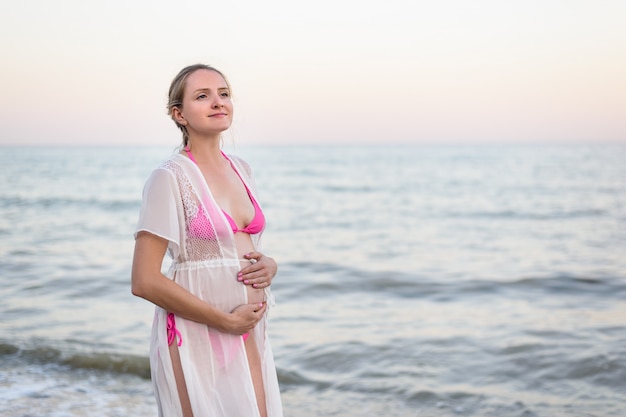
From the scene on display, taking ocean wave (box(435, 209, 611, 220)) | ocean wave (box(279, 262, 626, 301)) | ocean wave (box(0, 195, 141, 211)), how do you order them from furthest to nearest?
ocean wave (box(0, 195, 141, 211)) → ocean wave (box(435, 209, 611, 220)) → ocean wave (box(279, 262, 626, 301))

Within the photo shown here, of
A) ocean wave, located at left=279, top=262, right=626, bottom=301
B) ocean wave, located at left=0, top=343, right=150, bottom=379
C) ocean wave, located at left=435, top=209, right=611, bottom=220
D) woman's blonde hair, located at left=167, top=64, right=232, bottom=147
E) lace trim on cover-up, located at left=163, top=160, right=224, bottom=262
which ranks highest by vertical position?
woman's blonde hair, located at left=167, top=64, right=232, bottom=147

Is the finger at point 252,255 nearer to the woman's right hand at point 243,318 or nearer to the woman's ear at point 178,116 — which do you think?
the woman's right hand at point 243,318

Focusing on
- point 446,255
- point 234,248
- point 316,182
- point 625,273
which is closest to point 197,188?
point 234,248

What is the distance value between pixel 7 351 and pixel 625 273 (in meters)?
9.44

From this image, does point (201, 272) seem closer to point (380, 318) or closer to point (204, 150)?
point (204, 150)

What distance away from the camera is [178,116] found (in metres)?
2.80

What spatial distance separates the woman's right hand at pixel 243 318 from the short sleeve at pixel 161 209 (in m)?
0.31

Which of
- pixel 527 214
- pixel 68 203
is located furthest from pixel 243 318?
pixel 68 203

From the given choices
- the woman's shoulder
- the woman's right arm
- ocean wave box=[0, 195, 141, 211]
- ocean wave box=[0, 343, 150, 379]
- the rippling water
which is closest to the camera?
the woman's right arm

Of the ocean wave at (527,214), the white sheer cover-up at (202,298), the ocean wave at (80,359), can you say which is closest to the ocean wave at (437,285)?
the ocean wave at (80,359)

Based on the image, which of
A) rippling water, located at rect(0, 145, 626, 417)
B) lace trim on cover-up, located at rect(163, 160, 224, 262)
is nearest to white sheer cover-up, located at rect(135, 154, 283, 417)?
lace trim on cover-up, located at rect(163, 160, 224, 262)

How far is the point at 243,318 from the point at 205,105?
80 cm

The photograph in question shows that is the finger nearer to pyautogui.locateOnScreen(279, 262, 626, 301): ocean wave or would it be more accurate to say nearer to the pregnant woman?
the pregnant woman

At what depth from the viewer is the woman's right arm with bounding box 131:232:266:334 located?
254 centimetres
